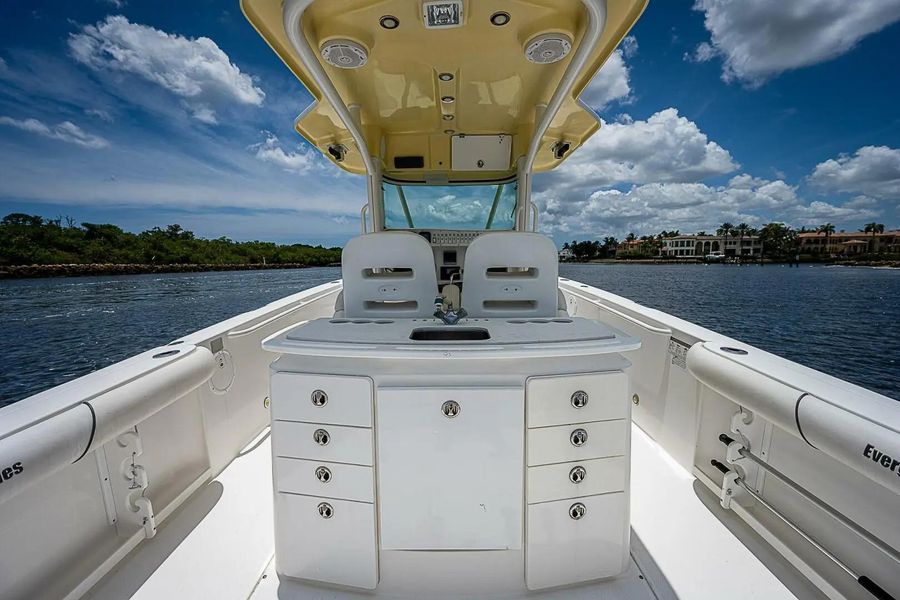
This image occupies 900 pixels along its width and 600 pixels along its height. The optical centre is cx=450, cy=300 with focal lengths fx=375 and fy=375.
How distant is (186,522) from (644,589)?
1.78 m

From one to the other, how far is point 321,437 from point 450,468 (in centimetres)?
41

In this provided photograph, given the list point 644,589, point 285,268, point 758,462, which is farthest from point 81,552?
point 285,268

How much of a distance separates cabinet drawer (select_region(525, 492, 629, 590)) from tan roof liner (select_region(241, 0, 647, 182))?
6.05ft

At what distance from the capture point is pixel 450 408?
112 cm

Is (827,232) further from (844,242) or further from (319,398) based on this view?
(319,398)

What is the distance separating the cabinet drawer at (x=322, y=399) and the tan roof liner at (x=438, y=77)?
1.44m

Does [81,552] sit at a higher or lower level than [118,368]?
lower

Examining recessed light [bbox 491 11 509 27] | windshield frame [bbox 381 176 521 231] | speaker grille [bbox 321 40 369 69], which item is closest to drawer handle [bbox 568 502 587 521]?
recessed light [bbox 491 11 509 27]

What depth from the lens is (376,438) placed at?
115 centimetres

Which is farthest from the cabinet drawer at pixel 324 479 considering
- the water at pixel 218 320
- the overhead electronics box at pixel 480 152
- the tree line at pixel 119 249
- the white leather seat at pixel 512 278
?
the tree line at pixel 119 249

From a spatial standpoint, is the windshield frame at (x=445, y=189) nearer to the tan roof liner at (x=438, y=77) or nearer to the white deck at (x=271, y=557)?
the tan roof liner at (x=438, y=77)

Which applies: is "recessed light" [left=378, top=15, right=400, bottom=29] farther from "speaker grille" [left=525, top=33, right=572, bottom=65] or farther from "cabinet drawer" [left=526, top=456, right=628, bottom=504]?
"cabinet drawer" [left=526, top=456, right=628, bottom=504]

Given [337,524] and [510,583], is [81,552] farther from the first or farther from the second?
[510,583]

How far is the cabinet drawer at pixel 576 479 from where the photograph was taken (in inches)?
45.9
